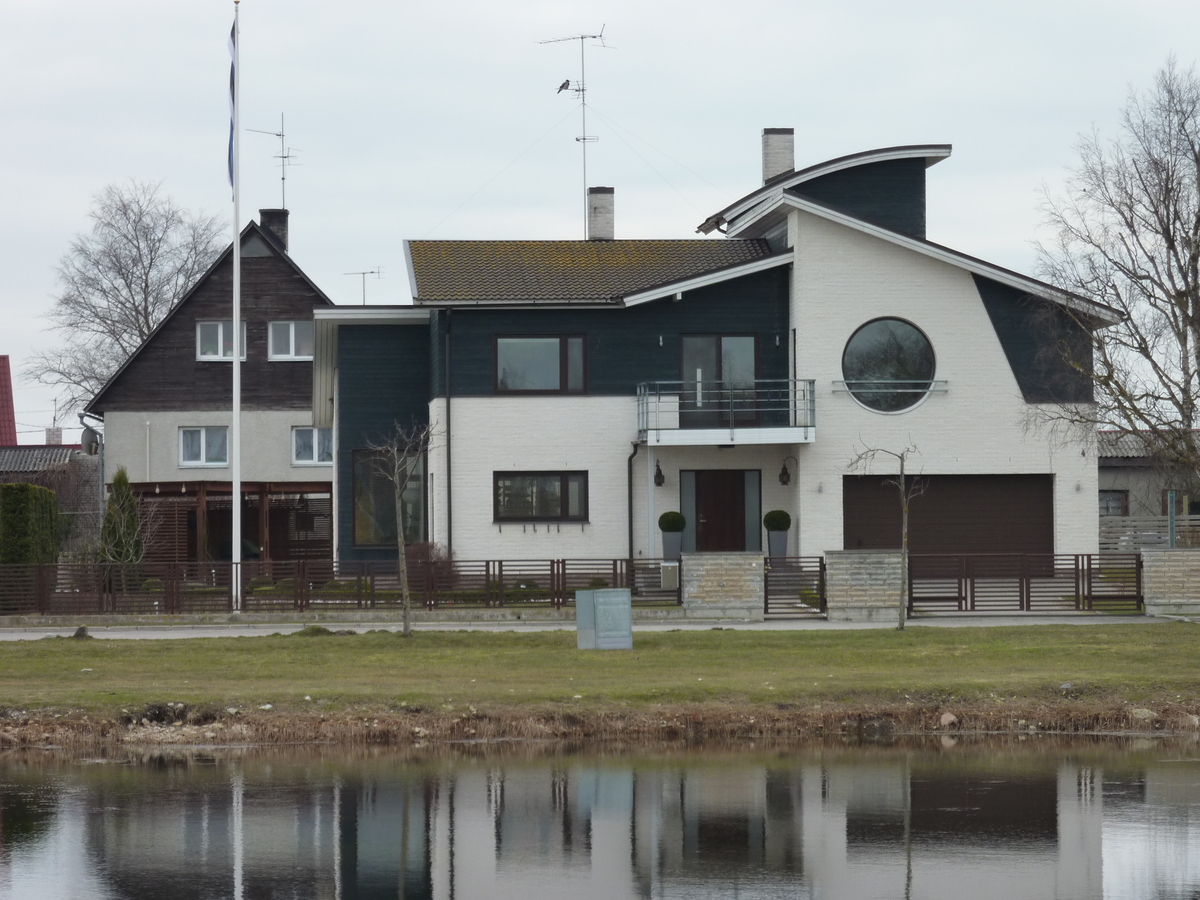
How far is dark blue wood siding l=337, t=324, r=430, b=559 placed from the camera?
36.0 metres

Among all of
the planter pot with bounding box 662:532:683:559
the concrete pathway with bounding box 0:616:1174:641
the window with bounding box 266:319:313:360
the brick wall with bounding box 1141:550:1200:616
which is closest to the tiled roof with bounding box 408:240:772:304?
the planter pot with bounding box 662:532:683:559

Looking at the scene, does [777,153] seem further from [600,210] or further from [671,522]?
[671,522]

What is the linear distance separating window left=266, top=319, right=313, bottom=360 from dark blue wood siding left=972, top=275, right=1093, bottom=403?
22.4 metres

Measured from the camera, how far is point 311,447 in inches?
1927

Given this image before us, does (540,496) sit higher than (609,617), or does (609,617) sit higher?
(540,496)

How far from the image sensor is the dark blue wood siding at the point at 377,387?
36000mm

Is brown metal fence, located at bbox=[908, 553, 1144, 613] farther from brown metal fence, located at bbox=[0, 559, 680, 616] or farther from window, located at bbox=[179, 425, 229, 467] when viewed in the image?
window, located at bbox=[179, 425, 229, 467]

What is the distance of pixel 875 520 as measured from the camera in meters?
33.7

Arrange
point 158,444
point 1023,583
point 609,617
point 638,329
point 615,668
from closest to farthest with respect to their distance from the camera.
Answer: point 615,668, point 609,617, point 1023,583, point 638,329, point 158,444

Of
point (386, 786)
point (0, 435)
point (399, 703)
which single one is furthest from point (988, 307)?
point (0, 435)

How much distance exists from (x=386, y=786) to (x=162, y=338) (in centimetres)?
3667

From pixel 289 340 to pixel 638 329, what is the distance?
59.1 ft

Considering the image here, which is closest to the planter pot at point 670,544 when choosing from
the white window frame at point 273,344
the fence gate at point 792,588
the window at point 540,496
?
the window at point 540,496

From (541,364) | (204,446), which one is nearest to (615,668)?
(541,364)
